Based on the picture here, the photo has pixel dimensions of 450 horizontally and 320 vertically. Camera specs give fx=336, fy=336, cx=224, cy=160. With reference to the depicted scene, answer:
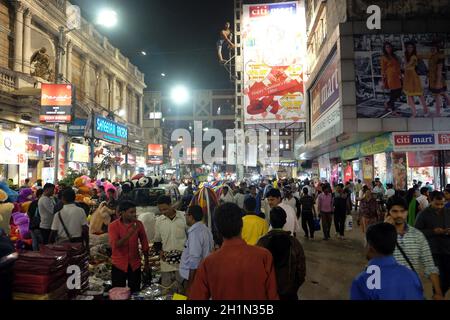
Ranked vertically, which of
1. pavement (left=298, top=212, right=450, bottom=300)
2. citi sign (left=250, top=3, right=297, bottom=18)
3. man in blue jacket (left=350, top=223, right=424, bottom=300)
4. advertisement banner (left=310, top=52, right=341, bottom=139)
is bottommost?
pavement (left=298, top=212, right=450, bottom=300)

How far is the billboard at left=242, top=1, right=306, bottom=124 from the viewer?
19.6m

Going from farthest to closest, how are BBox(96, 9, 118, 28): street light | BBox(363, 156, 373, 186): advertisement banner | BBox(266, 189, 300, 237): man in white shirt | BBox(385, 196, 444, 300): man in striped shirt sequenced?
BBox(363, 156, 373, 186): advertisement banner < BBox(96, 9, 118, 28): street light < BBox(266, 189, 300, 237): man in white shirt < BBox(385, 196, 444, 300): man in striped shirt

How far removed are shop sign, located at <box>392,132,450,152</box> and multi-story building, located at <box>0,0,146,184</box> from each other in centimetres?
1533

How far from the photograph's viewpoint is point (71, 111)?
1581cm

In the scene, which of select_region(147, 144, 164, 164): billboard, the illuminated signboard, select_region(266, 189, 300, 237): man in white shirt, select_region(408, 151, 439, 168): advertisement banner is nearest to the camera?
select_region(266, 189, 300, 237): man in white shirt

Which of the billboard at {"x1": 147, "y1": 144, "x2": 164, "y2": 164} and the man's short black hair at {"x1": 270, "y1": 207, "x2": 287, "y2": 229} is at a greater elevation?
the billboard at {"x1": 147, "y1": 144, "x2": 164, "y2": 164}

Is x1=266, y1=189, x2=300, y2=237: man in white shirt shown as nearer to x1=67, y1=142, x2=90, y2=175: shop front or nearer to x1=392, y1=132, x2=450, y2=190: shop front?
x1=392, y1=132, x2=450, y2=190: shop front

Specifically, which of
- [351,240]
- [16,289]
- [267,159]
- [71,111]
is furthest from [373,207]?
[267,159]

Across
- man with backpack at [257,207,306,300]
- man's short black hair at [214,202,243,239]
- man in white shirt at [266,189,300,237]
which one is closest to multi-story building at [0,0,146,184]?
man in white shirt at [266,189,300,237]

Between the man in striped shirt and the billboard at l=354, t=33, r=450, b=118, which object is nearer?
the man in striped shirt

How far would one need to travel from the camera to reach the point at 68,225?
6422 millimetres

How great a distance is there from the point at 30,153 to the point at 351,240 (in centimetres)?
1845
